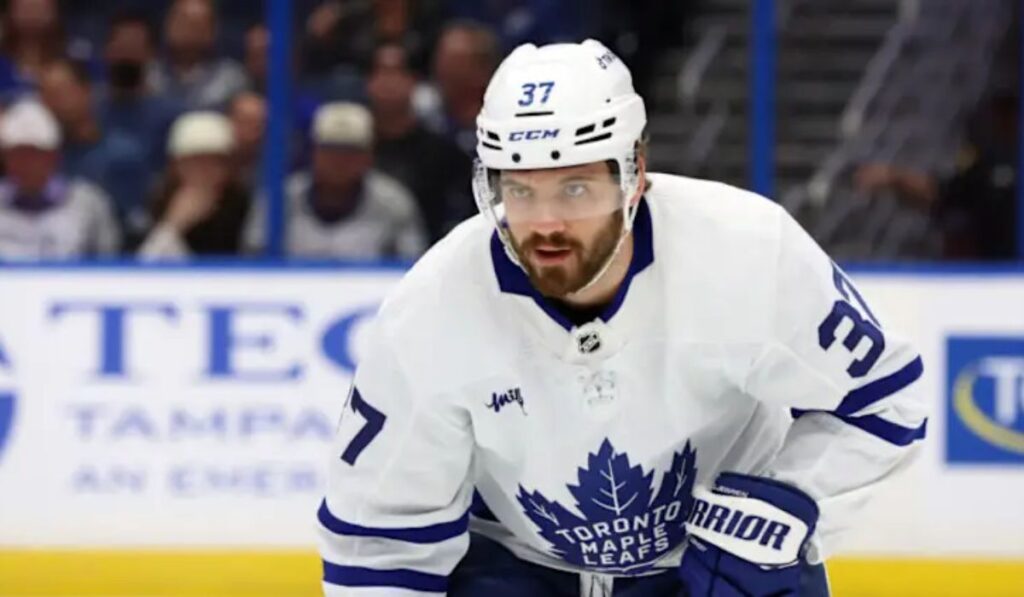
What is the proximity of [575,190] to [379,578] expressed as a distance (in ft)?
1.88

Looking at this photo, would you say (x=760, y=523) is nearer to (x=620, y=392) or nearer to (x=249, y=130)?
(x=620, y=392)

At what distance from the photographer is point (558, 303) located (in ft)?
8.21

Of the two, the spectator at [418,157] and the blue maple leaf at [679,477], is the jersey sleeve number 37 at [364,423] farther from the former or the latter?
the spectator at [418,157]

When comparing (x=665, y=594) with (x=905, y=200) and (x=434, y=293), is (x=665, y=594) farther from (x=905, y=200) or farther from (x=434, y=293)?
(x=905, y=200)

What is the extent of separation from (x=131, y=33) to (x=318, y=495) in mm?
1410

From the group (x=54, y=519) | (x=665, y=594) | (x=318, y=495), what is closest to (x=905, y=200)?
(x=318, y=495)

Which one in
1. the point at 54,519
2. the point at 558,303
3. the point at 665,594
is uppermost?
the point at 558,303

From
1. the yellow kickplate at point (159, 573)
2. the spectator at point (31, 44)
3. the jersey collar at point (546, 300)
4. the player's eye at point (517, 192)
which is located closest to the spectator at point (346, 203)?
the spectator at point (31, 44)

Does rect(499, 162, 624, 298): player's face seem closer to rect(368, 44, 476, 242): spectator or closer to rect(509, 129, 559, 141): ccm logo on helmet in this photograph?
rect(509, 129, 559, 141): ccm logo on helmet

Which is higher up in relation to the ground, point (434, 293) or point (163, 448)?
point (434, 293)

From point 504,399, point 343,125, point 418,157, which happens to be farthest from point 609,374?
point 343,125

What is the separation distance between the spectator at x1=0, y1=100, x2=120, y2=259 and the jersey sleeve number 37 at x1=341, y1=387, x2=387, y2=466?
9.34ft

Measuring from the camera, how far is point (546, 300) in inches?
97.9

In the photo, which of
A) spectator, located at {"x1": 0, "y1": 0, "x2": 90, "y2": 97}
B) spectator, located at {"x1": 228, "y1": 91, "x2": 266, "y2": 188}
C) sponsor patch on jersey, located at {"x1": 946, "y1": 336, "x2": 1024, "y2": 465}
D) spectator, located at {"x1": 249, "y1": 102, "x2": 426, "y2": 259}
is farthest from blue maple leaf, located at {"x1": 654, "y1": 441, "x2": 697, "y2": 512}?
spectator, located at {"x1": 0, "y1": 0, "x2": 90, "y2": 97}
